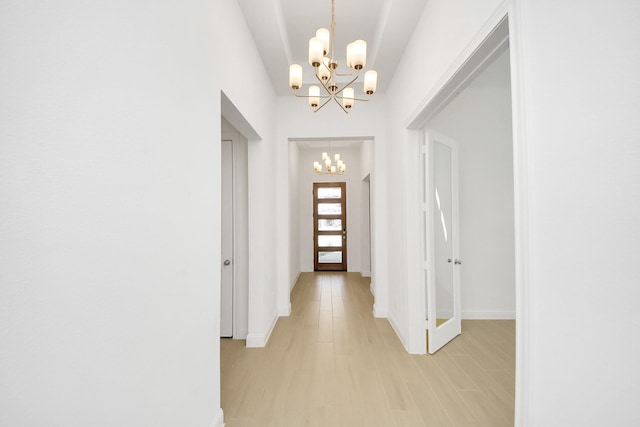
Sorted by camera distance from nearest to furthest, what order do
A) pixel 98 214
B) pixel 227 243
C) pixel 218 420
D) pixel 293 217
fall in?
pixel 98 214
pixel 218 420
pixel 227 243
pixel 293 217

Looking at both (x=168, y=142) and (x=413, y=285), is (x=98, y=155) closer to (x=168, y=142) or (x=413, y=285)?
(x=168, y=142)

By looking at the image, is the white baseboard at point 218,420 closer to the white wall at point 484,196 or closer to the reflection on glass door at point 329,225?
the white wall at point 484,196

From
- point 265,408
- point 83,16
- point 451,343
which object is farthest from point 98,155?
point 451,343

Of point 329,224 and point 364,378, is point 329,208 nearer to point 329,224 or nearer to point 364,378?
point 329,224

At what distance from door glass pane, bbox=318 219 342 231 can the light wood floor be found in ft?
13.5

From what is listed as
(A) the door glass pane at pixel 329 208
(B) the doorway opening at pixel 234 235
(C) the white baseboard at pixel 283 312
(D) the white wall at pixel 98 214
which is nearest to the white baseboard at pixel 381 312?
(C) the white baseboard at pixel 283 312

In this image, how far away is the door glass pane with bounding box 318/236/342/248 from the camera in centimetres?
795

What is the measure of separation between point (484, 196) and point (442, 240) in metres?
1.38

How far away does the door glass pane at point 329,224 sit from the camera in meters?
7.96

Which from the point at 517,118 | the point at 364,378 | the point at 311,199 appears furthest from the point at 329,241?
the point at 517,118

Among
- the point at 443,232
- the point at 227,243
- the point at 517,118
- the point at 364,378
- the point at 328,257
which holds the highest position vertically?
the point at 517,118

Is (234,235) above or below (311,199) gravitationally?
below

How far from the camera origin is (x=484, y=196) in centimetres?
411

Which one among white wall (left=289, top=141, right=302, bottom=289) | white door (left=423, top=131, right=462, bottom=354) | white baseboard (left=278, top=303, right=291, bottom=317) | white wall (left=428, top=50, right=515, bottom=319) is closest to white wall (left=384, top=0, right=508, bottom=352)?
white door (left=423, top=131, right=462, bottom=354)
